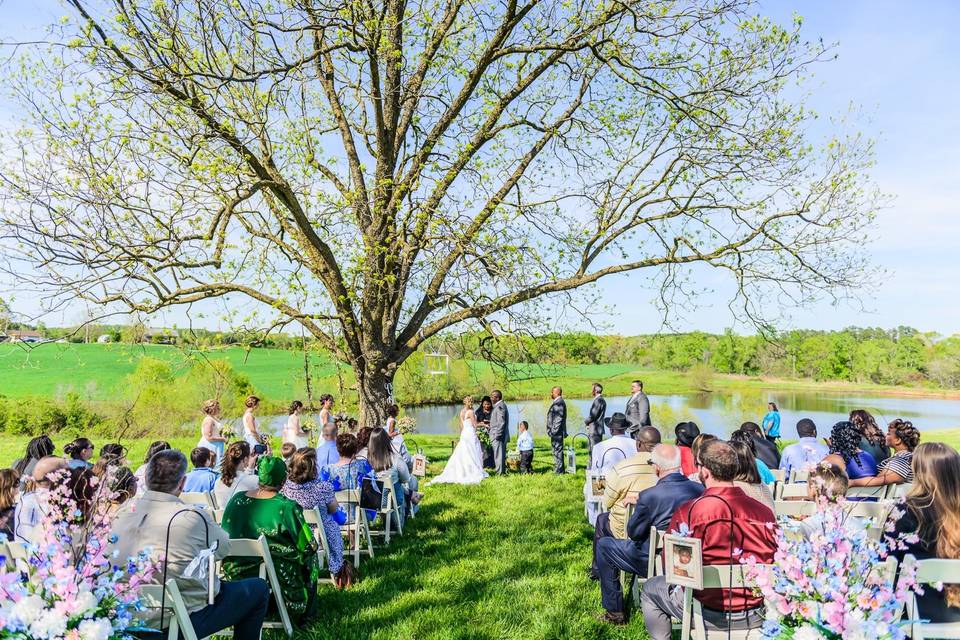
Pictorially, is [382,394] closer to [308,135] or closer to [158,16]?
[308,135]

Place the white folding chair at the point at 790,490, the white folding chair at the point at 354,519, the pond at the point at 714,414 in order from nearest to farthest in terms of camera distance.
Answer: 1. the white folding chair at the point at 790,490
2. the white folding chair at the point at 354,519
3. the pond at the point at 714,414

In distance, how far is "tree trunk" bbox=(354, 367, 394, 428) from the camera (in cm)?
1151

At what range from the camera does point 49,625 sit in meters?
2.02

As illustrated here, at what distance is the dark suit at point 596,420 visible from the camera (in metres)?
12.9

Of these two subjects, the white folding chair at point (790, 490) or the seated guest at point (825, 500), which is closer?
the seated guest at point (825, 500)

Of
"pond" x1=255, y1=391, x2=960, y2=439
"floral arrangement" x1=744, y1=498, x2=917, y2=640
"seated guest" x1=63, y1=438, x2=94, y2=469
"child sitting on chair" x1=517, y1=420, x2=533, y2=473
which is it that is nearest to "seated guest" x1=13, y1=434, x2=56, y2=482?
"seated guest" x1=63, y1=438, x2=94, y2=469

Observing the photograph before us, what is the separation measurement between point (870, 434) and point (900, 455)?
0.90 m

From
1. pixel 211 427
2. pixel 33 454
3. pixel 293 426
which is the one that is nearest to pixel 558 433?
pixel 293 426

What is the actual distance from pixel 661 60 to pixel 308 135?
639 centimetres

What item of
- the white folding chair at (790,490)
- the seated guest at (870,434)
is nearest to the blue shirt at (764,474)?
the white folding chair at (790,490)

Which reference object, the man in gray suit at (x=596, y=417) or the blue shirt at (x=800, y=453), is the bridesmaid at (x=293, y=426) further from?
the blue shirt at (x=800, y=453)

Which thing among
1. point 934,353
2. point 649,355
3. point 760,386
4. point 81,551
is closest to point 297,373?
point 81,551

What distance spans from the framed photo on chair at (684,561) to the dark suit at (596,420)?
31.6ft

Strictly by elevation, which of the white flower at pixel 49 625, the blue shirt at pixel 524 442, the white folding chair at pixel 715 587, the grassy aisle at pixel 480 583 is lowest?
the grassy aisle at pixel 480 583
